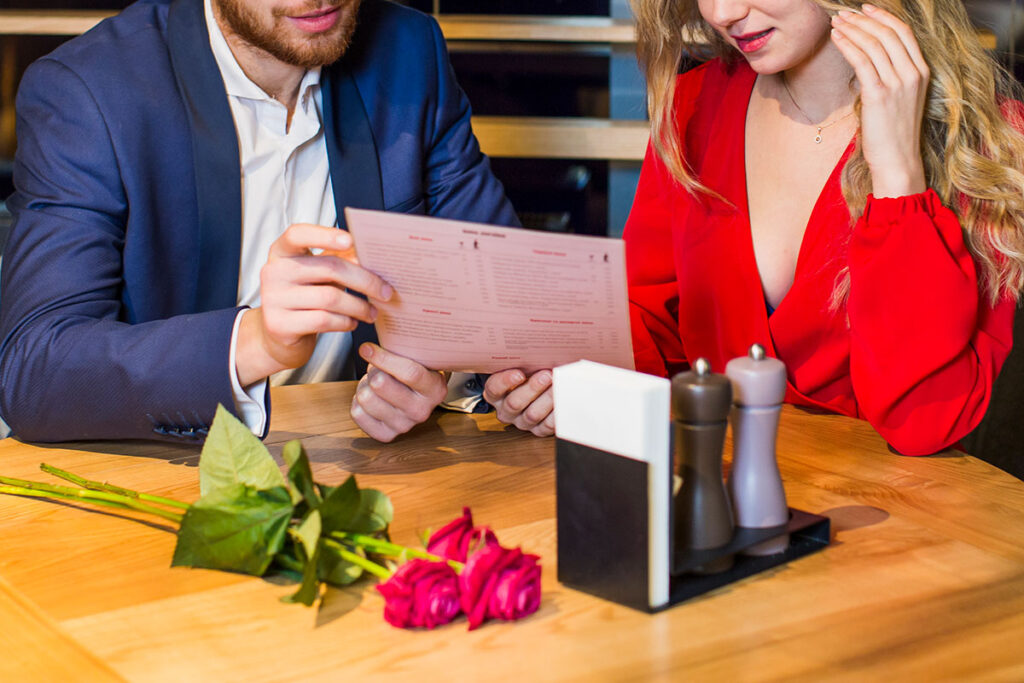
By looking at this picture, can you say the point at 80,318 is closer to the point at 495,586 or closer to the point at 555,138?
the point at 495,586

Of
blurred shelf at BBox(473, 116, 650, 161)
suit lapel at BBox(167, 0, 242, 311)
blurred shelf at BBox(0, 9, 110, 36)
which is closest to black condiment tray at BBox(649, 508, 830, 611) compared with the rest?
suit lapel at BBox(167, 0, 242, 311)

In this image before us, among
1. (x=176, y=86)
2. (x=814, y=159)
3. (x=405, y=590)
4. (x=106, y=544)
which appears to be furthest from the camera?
(x=814, y=159)

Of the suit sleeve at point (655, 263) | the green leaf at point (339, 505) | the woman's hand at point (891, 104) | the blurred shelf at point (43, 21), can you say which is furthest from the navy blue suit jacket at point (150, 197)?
the blurred shelf at point (43, 21)

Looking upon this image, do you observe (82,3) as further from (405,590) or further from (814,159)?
(405,590)

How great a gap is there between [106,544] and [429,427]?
0.47 m

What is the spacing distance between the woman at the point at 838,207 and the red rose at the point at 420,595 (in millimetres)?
682

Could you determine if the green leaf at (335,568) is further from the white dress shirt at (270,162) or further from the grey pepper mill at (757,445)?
the white dress shirt at (270,162)

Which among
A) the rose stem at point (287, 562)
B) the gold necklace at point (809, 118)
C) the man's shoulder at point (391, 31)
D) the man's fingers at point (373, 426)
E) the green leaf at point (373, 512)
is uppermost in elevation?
the man's shoulder at point (391, 31)

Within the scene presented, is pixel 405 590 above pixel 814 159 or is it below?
below

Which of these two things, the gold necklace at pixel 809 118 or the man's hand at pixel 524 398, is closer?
the man's hand at pixel 524 398

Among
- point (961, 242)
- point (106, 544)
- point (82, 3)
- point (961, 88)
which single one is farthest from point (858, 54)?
point (82, 3)

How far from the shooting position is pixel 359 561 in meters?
0.84

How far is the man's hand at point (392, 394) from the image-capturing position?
1.21 m

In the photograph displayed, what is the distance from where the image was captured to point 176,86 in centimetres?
151
